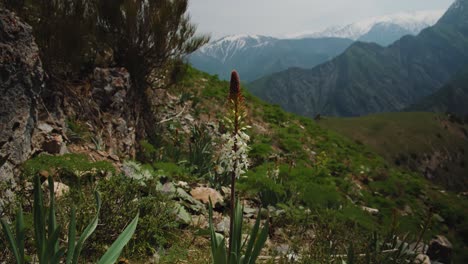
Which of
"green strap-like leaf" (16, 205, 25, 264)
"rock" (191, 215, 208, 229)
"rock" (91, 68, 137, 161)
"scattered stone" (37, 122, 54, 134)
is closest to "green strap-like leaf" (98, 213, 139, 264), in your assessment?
"green strap-like leaf" (16, 205, 25, 264)

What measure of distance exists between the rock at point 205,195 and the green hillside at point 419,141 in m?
52.6

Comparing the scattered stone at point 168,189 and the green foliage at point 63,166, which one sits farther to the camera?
the scattered stone at point 168,189

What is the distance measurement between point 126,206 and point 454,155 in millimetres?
78002

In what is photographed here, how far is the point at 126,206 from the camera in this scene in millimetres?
3789

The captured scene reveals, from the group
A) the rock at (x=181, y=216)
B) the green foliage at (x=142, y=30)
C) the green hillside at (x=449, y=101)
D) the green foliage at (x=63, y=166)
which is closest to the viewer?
the green foliage at (x=63, y=166)

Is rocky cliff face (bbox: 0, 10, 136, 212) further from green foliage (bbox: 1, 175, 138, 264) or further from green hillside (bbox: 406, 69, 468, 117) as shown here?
green hillside (bbox: 406, 69, 468, 117)

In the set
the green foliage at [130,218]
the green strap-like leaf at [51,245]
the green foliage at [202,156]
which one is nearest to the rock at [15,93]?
the green foliage at [130,218]

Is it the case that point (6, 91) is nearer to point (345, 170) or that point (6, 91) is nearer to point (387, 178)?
point (345, 170)

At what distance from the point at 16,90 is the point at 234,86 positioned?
3.27 meters

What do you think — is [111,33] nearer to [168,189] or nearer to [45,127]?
[45,127]

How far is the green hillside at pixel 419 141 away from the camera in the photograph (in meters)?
59.4

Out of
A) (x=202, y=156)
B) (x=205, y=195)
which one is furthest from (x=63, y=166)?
(x=202, y=156)

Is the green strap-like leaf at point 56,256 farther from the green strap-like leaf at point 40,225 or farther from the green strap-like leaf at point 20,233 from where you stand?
the green strap-like leaf at point 20,233

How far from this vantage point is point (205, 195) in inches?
221
